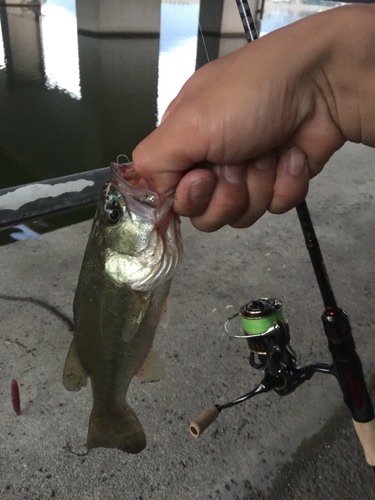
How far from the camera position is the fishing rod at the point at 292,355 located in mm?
1304

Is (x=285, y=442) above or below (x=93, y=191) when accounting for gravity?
below

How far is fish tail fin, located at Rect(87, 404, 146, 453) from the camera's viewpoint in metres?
1.12

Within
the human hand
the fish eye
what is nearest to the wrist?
the human hand

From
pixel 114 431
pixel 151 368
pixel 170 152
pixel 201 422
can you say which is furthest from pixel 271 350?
pixel 170 152

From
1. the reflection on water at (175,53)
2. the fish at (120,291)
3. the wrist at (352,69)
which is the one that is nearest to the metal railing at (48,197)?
the fish at (120,291)

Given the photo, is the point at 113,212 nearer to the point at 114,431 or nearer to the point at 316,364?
the point at 114,431

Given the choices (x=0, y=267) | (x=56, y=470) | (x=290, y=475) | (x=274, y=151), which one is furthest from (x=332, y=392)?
(x=0, y=267)

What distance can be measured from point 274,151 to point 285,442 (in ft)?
4.33

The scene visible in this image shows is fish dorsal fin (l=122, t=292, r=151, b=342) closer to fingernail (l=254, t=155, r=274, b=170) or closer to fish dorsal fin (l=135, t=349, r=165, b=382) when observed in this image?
fish dorsal fin (l=135, t=349, r=165, b=382)

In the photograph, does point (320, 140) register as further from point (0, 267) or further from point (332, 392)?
point (0, 267)

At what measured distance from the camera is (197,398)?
187cm

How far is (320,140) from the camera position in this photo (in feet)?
3.00

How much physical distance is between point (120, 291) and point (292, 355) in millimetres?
807

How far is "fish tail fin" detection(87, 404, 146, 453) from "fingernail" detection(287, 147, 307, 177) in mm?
792
